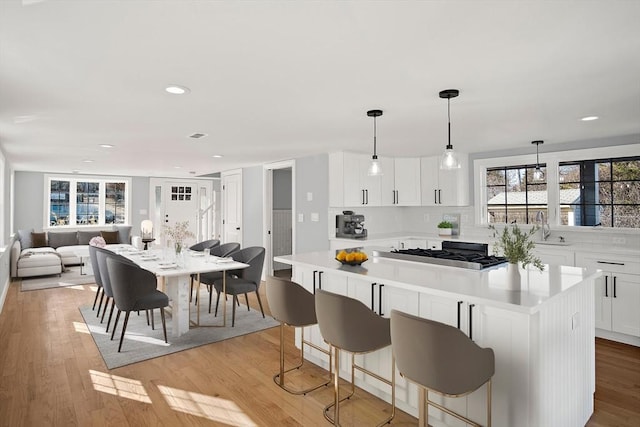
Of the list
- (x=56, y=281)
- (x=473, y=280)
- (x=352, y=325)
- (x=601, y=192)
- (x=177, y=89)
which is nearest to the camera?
(x=352, y=325)

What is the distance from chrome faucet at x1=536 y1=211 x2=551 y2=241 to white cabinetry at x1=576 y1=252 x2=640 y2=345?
0.87m

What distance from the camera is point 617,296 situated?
3986 mm

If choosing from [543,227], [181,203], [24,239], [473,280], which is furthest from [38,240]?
[543,227]

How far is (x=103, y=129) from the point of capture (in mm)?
3955

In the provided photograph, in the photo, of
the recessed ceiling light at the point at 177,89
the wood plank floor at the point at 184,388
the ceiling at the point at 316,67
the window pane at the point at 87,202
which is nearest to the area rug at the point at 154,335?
the wood plank floor at the point at 184,388

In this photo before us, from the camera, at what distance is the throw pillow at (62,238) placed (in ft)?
27.4

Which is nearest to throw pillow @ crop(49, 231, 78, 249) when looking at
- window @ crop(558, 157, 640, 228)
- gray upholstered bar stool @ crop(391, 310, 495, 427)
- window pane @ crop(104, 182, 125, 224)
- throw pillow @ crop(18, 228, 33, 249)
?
throw pillow @ crop(18, 228, 33, 249)

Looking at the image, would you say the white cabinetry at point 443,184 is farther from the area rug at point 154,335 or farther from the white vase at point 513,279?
the white vase at point 513,279

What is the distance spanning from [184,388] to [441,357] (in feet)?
A: 6.97

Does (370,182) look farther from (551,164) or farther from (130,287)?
(130,287)

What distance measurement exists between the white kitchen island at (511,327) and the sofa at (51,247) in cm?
675

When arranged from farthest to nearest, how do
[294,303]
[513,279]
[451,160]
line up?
[451,160]
[294,303]
[513,279]

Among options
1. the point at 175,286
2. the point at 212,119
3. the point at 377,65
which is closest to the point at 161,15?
the point at 377,65

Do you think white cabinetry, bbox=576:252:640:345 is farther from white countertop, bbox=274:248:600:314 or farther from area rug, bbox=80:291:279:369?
area rug, bbox=80:291:279:369
